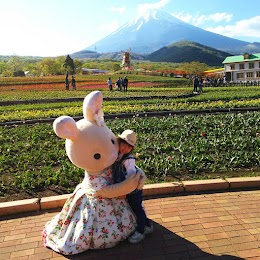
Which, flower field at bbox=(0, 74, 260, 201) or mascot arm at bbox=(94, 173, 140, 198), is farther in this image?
flower field at bbox=(0, 74, 260, 201)

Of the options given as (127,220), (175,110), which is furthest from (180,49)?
(127,220)

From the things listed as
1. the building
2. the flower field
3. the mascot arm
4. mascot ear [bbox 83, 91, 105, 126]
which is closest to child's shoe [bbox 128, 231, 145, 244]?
the mascot arm

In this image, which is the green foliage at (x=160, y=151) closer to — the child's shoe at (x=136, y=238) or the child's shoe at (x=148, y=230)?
the child's shoe at (x=148, y=230)

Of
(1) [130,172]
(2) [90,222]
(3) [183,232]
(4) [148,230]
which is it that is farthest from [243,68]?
(2) [90,222]

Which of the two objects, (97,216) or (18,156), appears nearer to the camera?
(97,216)

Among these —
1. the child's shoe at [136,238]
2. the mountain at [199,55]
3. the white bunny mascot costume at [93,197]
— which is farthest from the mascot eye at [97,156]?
the mountain at [199,55]

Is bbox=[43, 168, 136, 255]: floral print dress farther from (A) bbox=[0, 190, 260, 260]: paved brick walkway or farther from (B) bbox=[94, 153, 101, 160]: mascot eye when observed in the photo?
(B) bbox=[94, 153, 101, 160]: mascot eye

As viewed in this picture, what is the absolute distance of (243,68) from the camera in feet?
206

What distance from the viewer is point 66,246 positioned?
11.9ft

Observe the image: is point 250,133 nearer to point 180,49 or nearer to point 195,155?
point 195,155

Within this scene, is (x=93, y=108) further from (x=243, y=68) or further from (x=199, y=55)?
(x=199, y=55)

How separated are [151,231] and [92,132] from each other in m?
1.52

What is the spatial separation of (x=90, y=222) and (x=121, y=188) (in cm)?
53

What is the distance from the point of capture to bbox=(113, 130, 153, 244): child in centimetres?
365
